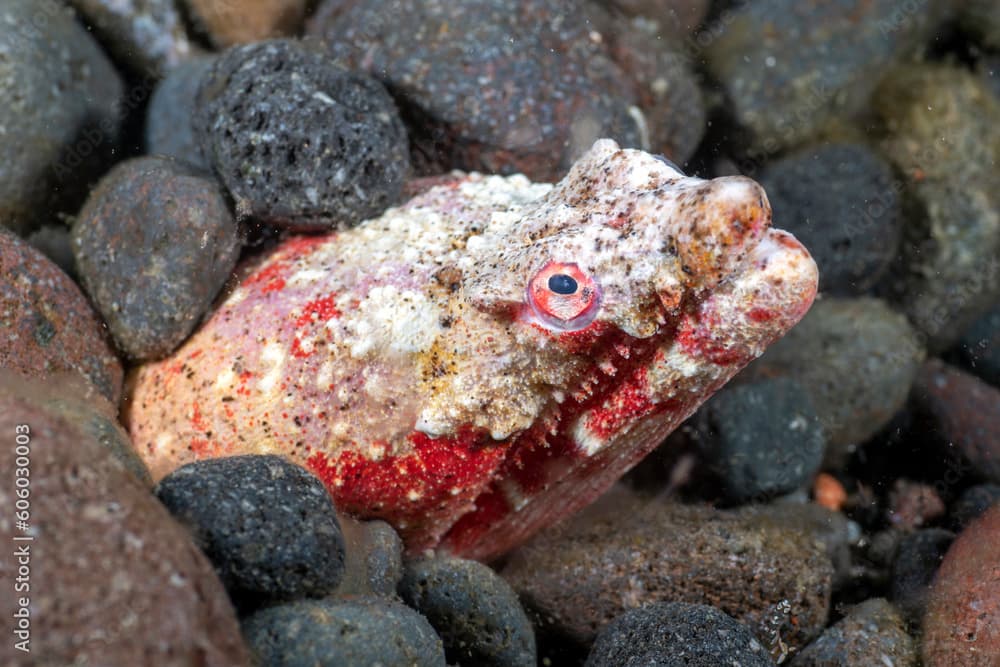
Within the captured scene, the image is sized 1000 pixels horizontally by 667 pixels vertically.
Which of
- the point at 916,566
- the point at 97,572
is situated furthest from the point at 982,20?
the point at 97,572

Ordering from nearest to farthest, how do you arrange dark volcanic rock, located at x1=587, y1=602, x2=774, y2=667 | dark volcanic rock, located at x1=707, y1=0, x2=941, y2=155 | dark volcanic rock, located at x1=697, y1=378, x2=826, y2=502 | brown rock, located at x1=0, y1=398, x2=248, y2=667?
brown rock, located at x1=0, y1=398, x2=248, y2=667 < dark volcanic rock, located at x1=587, y1=602, x2=774, y2=667 < dark volcanic rock, located at x1=697, y1=378, x2=826, y2=502 < dark volcanic rock, located at x1=707, y1=0, x2=941, y2=155

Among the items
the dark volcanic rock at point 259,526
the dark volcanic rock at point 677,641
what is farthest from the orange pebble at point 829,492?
the dark volcanic rock at point 259,526

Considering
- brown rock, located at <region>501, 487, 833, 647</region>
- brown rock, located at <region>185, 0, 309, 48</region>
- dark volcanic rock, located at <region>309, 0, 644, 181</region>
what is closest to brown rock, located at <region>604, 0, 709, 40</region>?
dark volcanic rock, located at <region>309, 0, 644, 181</region>

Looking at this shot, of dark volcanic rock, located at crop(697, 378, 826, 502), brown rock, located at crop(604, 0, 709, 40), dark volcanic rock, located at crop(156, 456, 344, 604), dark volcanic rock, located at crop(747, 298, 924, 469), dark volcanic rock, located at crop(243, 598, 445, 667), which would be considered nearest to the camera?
dark volcanic rock, located at crop(243, 598, 445, 667)

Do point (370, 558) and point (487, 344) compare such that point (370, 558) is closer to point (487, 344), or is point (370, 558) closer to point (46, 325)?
point (487, 344)

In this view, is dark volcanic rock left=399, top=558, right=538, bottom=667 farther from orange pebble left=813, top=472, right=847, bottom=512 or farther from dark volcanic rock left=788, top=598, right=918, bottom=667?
orange pebble left=813, top=472, right=847, bottom=512

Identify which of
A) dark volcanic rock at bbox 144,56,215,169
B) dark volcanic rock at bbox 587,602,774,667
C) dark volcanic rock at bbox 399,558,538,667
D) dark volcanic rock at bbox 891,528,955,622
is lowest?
dark volcanic rock at bbox 891,528,955,622

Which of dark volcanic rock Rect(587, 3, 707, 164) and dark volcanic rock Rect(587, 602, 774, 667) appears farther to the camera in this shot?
dark volcanic rock Rect(587, 3, 707, 164)

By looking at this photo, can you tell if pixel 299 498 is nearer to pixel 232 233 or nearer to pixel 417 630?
pixel 417 630
